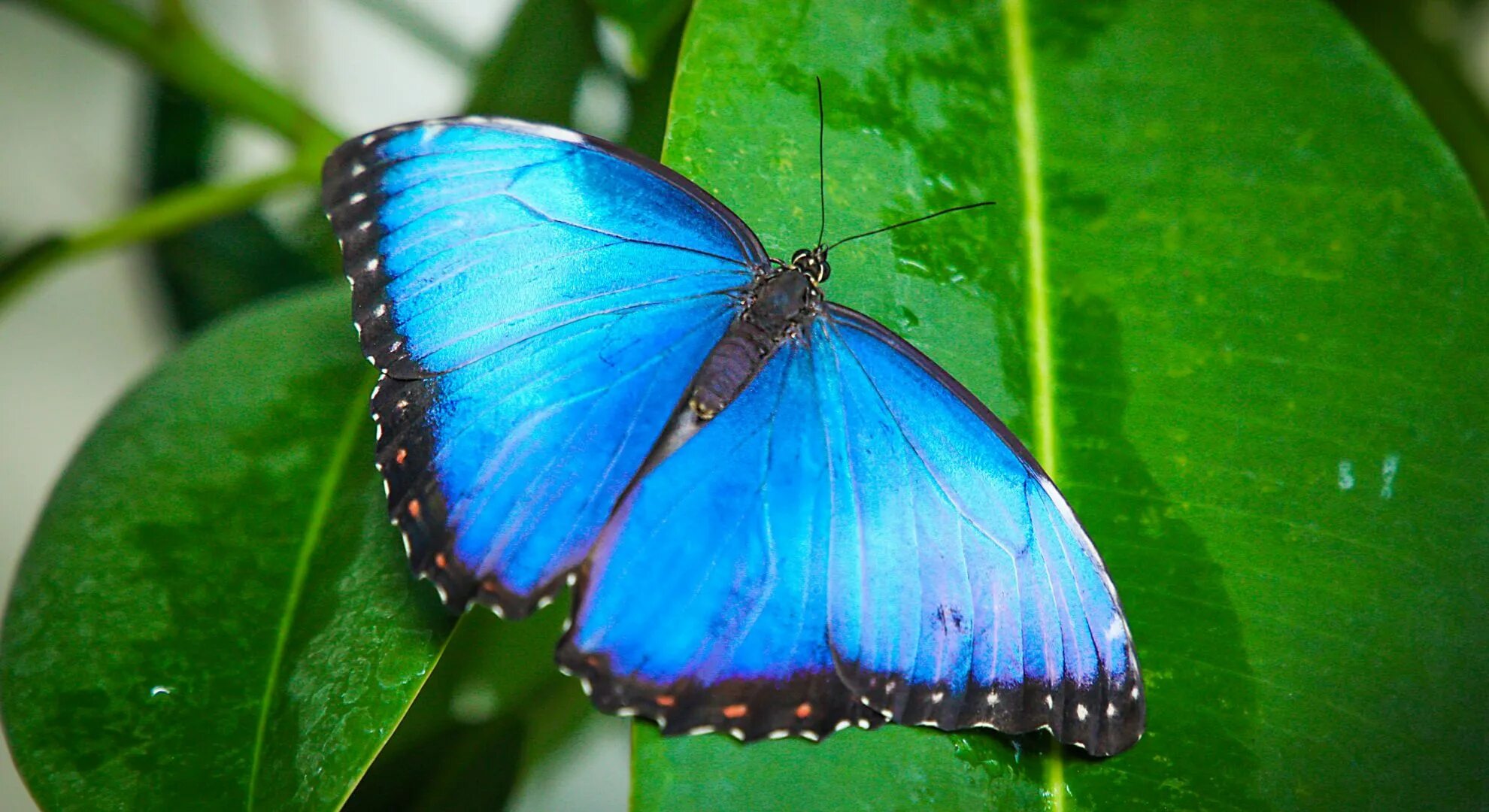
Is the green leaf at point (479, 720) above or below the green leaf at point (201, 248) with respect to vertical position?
below

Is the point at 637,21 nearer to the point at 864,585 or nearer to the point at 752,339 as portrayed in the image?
the point at 752,339

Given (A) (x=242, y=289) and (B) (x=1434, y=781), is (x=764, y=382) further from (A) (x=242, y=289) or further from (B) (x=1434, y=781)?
(A) (x=242, y=289)

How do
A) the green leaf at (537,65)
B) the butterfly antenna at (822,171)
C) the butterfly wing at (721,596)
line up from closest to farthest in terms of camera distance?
the butterfly wing at (721,596), the butterfly antenna at (822,171), the green leaf at (537,65)

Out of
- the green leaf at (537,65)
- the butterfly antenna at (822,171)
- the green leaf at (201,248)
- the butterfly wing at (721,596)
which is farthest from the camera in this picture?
the green leaf at (201,248)

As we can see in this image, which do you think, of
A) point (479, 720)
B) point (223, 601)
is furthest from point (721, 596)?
point (479, 720)

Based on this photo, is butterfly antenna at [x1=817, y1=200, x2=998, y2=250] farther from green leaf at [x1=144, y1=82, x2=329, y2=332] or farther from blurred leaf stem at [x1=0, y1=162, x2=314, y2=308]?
green leaf at [x1=144, y1=82, x2=329, y2=332]

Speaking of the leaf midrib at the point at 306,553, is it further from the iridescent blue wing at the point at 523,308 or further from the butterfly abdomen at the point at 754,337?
the butterfly abdomen at the point at 754,337

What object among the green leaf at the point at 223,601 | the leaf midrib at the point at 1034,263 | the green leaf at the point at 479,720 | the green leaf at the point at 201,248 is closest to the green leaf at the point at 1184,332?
the leaf midrib at the point at 1034,263
